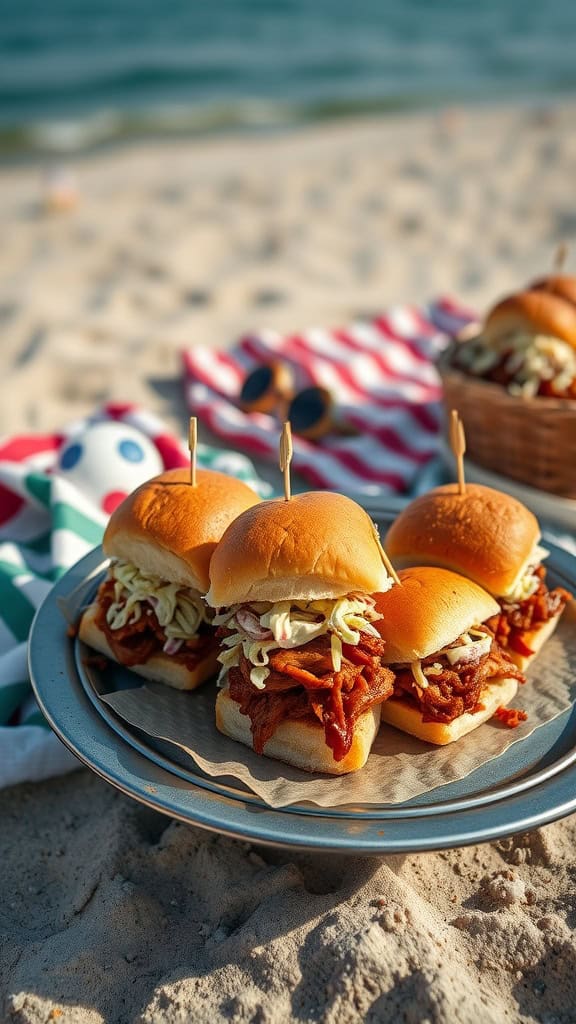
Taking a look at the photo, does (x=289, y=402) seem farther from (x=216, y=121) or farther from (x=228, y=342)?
(x=216, y=121)

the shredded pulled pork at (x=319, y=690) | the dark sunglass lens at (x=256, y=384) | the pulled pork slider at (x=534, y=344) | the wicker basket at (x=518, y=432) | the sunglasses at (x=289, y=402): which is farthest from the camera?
the dark sunglass lens at (x=256, y=384)

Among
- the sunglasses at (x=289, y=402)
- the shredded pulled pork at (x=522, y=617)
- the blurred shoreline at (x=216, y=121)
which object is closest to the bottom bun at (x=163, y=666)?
the shredded pulled pork at (x=522, y=617)

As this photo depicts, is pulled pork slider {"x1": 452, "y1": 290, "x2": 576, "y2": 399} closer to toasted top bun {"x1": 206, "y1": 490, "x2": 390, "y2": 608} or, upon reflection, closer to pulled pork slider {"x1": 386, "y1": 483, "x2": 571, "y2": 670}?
pulled pork slider {"x1": 386, "y1": 483, "x2": 571, "y2": 670}

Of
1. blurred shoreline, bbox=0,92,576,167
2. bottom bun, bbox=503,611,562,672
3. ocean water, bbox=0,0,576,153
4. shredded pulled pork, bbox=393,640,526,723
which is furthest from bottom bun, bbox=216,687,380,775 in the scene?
ocean water, bbox=0,0,576,153

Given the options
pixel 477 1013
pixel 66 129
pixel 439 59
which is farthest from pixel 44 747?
pixel 439 59

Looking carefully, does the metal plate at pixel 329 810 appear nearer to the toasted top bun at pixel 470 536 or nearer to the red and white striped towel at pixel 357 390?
the toasted top bun at pixel 470 536

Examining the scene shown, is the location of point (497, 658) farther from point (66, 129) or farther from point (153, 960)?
point (66, 129)

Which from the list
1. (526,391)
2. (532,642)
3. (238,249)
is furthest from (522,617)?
(238,249)
